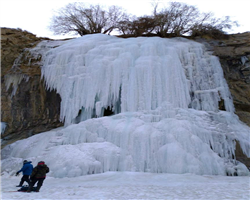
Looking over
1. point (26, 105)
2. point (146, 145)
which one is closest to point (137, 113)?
point (146, 145)

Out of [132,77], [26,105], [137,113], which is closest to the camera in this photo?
[137,113]

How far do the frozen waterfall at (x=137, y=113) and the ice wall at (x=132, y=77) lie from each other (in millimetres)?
38

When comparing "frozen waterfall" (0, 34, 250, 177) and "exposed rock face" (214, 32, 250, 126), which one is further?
"exposed rock face" (214, 32, 250, 126)

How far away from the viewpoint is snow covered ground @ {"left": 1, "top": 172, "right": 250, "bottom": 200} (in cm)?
468

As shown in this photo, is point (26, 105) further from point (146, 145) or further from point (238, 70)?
point (238, 70)

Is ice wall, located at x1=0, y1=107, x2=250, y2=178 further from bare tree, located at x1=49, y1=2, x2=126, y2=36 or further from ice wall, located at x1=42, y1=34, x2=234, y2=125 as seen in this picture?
bare tree, located at x1=49, y1=2, x2=126, y2=36

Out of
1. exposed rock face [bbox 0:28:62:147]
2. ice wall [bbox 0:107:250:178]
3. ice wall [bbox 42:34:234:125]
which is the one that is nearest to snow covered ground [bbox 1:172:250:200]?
ice wall [bbox 0:107:250:178]

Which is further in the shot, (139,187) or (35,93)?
(35,93)

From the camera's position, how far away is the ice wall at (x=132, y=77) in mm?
9086

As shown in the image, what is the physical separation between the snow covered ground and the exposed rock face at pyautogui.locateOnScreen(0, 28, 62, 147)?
3062 mm

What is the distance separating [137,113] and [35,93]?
458 centimetres

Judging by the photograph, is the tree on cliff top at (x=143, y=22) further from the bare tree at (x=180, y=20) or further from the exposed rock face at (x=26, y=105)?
the exposed rock face at (x=26, y=105)

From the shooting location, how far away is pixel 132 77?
9422 millimetres

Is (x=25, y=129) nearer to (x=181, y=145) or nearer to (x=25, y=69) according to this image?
(x=25, y=69)
